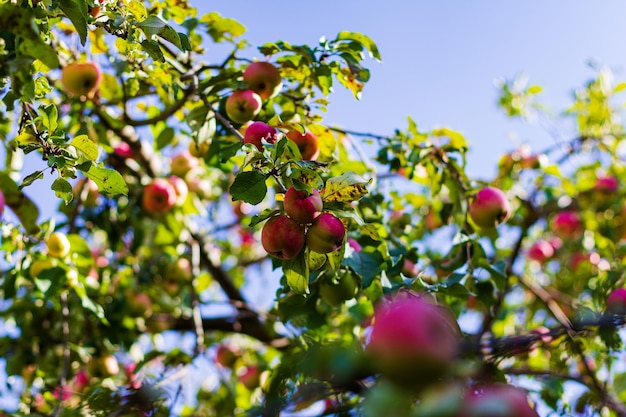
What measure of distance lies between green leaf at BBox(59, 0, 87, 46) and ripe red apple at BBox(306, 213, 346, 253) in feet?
2.25

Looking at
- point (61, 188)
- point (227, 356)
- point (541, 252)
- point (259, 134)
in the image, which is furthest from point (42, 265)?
point (541, 252)

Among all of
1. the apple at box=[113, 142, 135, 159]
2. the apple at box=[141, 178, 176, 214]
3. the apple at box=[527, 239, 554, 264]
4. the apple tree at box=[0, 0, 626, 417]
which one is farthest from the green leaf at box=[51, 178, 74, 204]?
the apple at box=[527, 239, 554, 264]

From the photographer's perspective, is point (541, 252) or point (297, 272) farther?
point (541, 252)

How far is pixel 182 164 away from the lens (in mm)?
3236

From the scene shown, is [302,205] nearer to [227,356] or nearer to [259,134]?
[259,134]

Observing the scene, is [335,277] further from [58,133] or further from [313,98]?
[58,133]

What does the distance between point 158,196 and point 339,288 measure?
139 cm

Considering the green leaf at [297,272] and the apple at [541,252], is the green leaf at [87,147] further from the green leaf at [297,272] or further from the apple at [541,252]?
the apple at [541,252]

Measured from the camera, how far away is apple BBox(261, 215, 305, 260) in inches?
52.2

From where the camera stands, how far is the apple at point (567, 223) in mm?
3793

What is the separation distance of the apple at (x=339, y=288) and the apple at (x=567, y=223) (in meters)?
2.57

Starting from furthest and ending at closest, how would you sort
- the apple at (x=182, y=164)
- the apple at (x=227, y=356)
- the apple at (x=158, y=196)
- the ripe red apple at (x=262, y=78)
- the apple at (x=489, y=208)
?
the apple at (x=227, y=356), the apple at (x=182, y=164), the apple at (x=158, y=196), the apple at (x=489, y=208), the ripe red apple at (x=262, y=78)

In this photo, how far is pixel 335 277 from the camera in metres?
1.68

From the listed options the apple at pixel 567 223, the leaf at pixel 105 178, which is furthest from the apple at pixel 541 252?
the leaf at pixel 105 178
